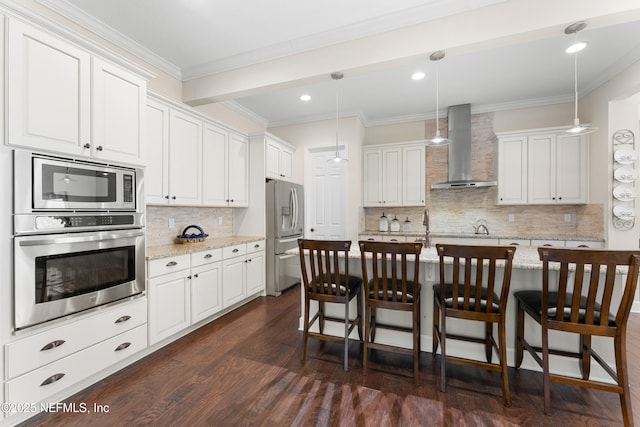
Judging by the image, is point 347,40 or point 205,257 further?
point 205,257

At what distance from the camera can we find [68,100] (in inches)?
72.9

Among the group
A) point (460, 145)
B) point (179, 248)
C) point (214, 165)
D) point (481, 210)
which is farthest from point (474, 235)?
point (179, 248)

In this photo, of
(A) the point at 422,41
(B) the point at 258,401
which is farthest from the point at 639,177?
(B) the point at 258,401

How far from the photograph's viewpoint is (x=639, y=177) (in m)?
3.50

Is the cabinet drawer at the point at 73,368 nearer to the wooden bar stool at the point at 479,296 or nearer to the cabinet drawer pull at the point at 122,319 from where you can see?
the cabinet drawer pull at the point at 122,319

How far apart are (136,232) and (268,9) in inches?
87.0

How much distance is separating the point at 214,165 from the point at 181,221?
0.83m

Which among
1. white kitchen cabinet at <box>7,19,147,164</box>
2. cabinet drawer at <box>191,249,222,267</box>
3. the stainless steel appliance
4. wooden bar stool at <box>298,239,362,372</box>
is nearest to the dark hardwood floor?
wooden bar stool at <box>298,239,362,372</box>

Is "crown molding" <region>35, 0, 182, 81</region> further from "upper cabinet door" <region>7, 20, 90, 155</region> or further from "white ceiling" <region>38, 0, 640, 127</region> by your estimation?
"upper cabinet door" <region>7, 20, 90, 155</region>

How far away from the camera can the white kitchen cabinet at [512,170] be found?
411 centimetres

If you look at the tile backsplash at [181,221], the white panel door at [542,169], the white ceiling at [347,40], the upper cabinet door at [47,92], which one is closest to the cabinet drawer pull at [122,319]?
the tile backsplash at [181,221]

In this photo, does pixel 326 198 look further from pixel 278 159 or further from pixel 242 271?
pixel 242 271

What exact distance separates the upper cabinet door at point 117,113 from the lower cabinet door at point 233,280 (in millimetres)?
1586

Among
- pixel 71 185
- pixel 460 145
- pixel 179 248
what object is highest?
pixel 460 145
